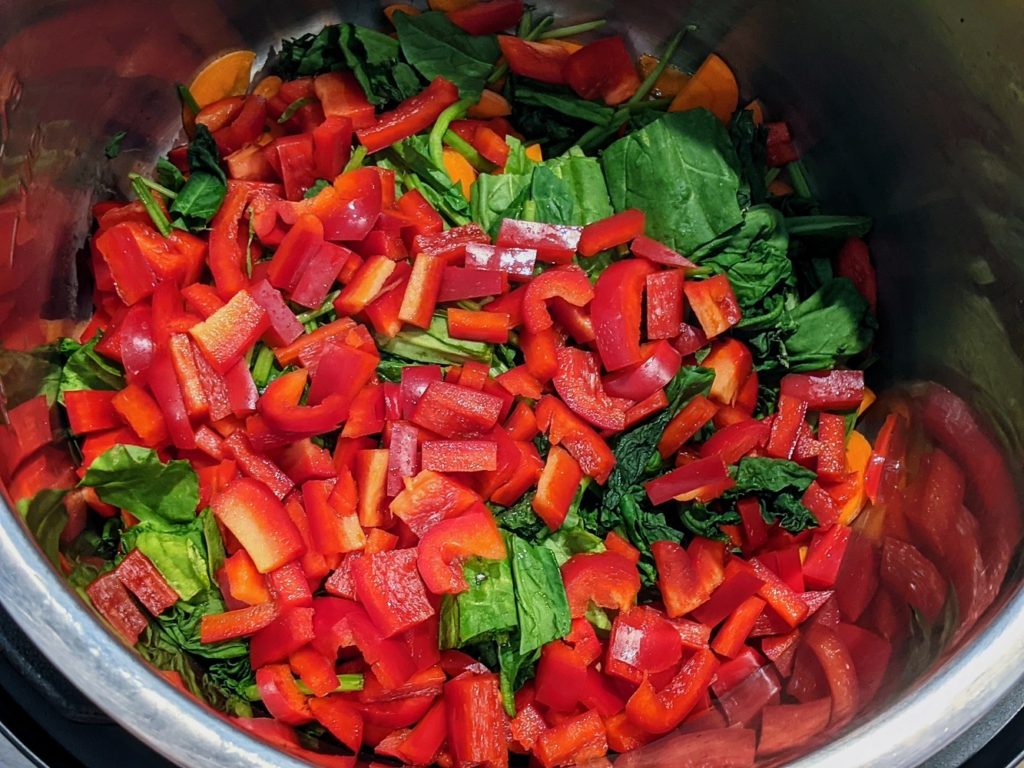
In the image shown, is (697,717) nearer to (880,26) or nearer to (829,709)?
(829,709)

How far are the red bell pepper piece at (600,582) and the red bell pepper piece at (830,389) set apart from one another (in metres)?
0.72

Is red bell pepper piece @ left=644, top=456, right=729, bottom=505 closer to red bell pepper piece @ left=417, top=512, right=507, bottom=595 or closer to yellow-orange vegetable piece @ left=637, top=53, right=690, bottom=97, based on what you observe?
red bell pepper piece @ left=417, top=512, right=507, bottom=595

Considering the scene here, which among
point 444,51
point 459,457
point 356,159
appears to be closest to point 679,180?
point 444,51

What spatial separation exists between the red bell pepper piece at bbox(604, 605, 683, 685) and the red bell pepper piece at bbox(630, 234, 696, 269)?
956mm

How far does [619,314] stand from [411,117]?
843mm

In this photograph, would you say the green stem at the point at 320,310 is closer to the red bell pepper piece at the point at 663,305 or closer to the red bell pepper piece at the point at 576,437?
the red bell pepper piece at the point at 576,437

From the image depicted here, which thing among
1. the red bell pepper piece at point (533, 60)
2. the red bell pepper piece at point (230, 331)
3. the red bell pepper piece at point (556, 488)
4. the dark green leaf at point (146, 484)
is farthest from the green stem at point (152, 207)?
the red bell pepper piece at point (556, 488)

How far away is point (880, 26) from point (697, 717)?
1.84 m

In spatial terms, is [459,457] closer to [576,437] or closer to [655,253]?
[576,437]

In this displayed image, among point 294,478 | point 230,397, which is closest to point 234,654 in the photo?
point 294,478

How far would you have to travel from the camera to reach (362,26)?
276 cm

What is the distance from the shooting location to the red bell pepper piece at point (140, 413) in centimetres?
212

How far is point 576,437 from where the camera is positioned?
2.24 m

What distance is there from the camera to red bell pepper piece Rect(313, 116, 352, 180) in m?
2.41
